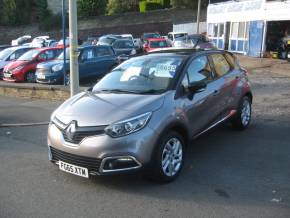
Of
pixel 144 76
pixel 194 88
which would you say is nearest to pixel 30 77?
pixel 144 76

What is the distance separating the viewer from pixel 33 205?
4609 mm

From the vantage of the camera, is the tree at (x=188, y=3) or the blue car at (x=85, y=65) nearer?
the blue car at (x=85, y=65)

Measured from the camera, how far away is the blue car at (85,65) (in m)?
14.8

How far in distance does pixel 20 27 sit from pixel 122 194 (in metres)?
55.7

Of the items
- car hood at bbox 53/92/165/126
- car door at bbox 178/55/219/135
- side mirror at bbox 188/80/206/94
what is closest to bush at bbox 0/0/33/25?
car door at bbox 178/55/219/135

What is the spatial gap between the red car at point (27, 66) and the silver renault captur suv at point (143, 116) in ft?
35.9

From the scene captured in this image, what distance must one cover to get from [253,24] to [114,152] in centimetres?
2359

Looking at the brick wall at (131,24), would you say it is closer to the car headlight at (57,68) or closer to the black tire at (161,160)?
the car headlight at (57,68)

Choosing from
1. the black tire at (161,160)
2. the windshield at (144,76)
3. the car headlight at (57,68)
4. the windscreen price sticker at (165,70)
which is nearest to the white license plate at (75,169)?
the black tire at (161,160)

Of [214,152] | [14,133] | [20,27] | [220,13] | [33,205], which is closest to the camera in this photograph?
[33,205]

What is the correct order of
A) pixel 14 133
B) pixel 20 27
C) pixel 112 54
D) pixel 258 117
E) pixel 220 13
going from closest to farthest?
pixel 14 133, pixel 258 117, pixel 112 54, pixel 220 13, pixel 20 27

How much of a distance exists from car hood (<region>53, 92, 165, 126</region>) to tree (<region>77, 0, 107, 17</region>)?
54858mm

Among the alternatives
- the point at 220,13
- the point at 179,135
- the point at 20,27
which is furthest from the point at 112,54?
the point at 20,27

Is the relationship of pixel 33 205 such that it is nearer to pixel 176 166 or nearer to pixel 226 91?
pixel 176 166
